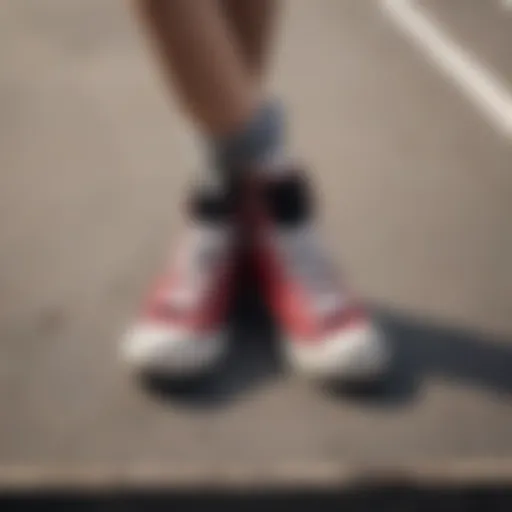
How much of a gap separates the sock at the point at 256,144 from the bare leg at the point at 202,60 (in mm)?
14

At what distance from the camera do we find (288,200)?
937 mm

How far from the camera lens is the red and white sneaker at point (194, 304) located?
2.91ft

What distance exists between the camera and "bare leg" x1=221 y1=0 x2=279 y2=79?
3.06 feet

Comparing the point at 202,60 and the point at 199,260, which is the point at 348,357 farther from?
the point at 202,60

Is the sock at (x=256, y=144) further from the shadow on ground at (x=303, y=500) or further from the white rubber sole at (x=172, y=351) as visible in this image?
the shadow on ground at (x=303, y=500)

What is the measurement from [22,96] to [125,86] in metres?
0.15

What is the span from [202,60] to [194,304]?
23 centimetres

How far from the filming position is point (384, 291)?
3.31 ft

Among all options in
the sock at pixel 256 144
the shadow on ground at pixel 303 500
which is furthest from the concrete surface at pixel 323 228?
the sock at pixel 256 144

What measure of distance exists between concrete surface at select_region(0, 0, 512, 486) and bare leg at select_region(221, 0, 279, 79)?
0.51 ft

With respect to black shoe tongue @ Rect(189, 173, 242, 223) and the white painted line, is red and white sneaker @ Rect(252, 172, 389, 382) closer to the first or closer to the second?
black shoe tongue @ Rect(189, 173, 242, 223)

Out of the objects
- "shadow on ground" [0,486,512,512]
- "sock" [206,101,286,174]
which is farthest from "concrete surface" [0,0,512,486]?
"sock" [206,101,286,174]

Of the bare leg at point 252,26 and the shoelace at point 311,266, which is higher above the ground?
the bare leg at point 252,26

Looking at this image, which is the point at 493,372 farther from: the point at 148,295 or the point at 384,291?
the point at 148,295
